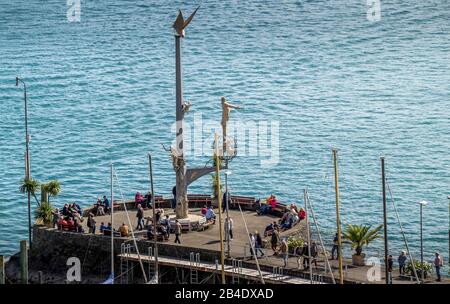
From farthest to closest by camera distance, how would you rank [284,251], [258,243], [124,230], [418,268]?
[124,230] → [258,243] → [284,251] → [418,268]

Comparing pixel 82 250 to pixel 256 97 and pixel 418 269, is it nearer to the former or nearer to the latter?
pixel 418 269

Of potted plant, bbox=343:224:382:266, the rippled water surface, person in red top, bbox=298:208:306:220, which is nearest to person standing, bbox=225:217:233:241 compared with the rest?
person in red top, bbox=298:208:306:220

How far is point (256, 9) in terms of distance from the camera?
197m

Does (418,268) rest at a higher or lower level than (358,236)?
lower

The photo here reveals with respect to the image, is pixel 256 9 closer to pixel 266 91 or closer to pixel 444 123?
pixel 266 91

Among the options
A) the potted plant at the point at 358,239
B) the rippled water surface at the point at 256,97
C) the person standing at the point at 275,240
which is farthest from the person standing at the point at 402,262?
the rippled water surface at the point at 256,97

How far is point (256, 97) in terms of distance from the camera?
159 m

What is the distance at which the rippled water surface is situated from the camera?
5094 inches

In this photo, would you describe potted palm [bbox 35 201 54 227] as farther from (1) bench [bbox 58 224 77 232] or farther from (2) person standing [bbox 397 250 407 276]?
(2) person standing [bbox 397 250 407 276]

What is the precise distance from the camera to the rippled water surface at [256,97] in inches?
5094

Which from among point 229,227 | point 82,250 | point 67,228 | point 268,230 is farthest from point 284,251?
point 67,228

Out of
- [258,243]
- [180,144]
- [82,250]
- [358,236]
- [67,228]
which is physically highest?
[180,144]

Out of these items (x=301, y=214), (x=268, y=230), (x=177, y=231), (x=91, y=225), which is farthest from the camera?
(x=301, y=214)
